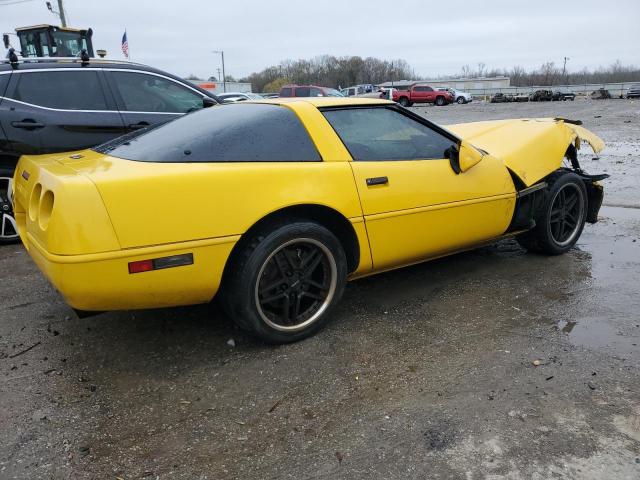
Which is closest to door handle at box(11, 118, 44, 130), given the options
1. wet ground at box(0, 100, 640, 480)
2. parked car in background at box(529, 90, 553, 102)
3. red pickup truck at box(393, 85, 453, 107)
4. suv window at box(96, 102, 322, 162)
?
wet ground at box(0, 100, 640, 480)

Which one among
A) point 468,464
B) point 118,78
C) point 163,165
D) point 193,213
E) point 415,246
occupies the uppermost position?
point 118,78

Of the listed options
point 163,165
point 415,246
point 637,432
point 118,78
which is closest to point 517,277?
point 415,246

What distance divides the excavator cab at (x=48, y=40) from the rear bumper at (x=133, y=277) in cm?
1564

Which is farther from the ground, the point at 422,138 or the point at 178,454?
the point at 422,138

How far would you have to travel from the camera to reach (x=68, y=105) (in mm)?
4953

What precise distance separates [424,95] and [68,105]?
3845cm

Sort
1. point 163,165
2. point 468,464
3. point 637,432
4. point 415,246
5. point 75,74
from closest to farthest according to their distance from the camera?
point 468,464
point 637,432
point 163,165
point 415,246
point 75,74

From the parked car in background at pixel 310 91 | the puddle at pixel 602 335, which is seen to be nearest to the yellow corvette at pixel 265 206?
the puddle at pixel 602 335

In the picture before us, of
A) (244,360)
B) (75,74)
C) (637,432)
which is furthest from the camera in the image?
(75,74)

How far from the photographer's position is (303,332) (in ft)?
10.0

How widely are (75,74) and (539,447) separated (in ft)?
16.5

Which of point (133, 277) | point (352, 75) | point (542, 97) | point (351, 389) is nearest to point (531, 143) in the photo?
point (351, 389)

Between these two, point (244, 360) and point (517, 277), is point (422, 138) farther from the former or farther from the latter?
point (244, 360)

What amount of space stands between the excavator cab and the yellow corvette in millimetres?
15074
